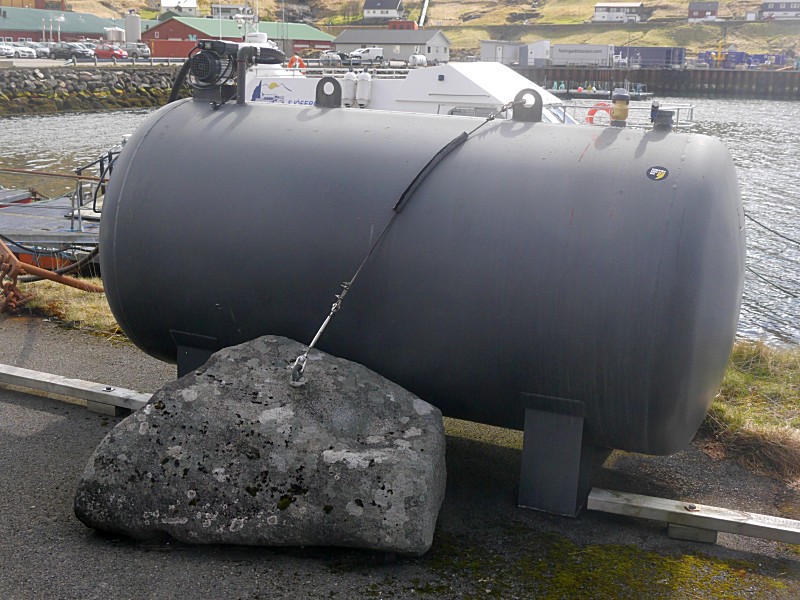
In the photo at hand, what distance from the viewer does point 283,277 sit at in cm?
444

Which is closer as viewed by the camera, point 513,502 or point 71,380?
point 513,502

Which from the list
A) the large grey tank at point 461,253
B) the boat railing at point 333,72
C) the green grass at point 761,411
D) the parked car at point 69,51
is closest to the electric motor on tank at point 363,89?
the boat railing at point 333,72

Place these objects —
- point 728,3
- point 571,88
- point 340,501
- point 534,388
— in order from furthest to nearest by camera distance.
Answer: point 728,3 < point 571,88 < point 534,388 < point 340,501

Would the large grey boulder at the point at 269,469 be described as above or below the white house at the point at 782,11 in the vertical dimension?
below

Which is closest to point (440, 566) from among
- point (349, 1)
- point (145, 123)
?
point (145, 123)

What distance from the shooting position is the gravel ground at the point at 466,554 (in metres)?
3.64

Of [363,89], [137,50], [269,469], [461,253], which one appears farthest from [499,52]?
[269,469]

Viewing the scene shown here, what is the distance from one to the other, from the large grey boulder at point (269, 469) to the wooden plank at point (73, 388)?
146 centimetres

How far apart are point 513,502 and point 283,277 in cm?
153

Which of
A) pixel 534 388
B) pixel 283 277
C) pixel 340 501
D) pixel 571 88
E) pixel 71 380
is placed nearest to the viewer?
pixel 340 501

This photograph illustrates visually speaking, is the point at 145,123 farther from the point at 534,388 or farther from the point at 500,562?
the point at 500,562

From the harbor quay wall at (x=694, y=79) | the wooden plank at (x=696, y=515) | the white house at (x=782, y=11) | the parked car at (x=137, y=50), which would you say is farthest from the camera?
the white house at (x=782, y=11)

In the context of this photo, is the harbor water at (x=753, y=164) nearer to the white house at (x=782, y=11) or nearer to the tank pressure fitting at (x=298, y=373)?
the tank pressure fitting at (x=298, y=373)

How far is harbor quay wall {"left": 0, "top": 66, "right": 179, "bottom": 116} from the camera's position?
4906 cm
